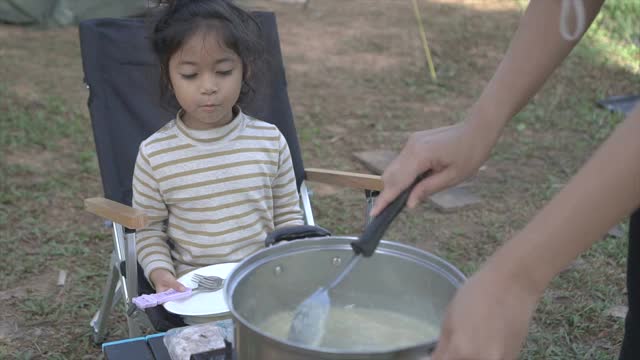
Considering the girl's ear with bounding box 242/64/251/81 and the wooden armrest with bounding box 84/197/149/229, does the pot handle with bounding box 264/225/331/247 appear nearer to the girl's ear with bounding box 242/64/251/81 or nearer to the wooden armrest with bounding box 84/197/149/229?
the wooden armrest with bounding box 84/197/149/229

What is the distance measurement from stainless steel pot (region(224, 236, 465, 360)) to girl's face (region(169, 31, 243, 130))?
0.88 meters

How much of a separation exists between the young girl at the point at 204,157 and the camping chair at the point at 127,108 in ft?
0.60

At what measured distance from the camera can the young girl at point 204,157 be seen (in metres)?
2.34

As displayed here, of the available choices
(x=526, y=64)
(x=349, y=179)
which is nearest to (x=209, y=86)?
(x=349, y=179)

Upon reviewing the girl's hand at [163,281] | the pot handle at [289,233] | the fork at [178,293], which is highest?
the pot handle at [289,233]

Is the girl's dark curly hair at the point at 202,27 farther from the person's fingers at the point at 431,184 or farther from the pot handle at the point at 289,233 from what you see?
the person's fingers at the point at 431,184

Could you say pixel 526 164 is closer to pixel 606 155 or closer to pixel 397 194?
pixel 397 194

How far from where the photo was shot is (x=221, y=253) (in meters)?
2.41

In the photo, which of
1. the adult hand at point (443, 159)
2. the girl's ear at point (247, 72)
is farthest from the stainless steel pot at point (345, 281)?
the girl's ear at point (247, 72)

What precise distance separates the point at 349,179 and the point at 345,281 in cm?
98

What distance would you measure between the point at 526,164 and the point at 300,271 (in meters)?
3.22

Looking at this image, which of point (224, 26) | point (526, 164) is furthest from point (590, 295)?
point (224, 26)

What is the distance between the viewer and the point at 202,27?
7.66ft

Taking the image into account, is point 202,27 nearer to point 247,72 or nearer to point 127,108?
point 247,72
